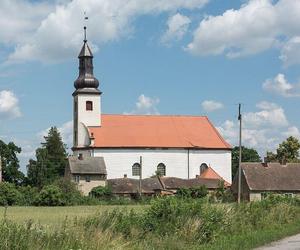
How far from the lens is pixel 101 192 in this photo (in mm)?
80750

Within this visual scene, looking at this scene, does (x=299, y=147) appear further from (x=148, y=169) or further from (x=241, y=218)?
(x=241, y=218)

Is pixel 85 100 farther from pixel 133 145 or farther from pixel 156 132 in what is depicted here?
pixel 156 132

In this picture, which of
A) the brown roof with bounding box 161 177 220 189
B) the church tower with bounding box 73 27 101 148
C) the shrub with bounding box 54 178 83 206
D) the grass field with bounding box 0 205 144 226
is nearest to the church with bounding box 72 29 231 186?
the church tower with bounding box 73 27 101 148

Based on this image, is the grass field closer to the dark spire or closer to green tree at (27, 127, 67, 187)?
the dark spire

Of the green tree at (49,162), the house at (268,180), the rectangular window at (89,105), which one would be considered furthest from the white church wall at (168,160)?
the green tree at (49,162)

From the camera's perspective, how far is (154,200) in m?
20.2

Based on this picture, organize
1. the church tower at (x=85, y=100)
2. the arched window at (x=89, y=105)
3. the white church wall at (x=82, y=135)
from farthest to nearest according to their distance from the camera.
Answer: the arched window at (x=89, y=105) < the church tower at (x=85, y=100) < the white church wall at (x=82, y=135)

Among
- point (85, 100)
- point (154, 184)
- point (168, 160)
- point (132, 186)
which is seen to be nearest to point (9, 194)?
point (132, 186)

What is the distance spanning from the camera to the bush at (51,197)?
7375 cm

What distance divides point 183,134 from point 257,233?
72846mm

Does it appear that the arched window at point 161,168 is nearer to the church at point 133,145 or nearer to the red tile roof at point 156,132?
the church at point 133,145

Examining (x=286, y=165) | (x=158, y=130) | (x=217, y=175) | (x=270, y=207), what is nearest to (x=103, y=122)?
(x=158, y=130)

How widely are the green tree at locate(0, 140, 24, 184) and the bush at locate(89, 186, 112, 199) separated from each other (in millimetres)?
26728

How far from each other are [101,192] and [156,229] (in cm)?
6282
